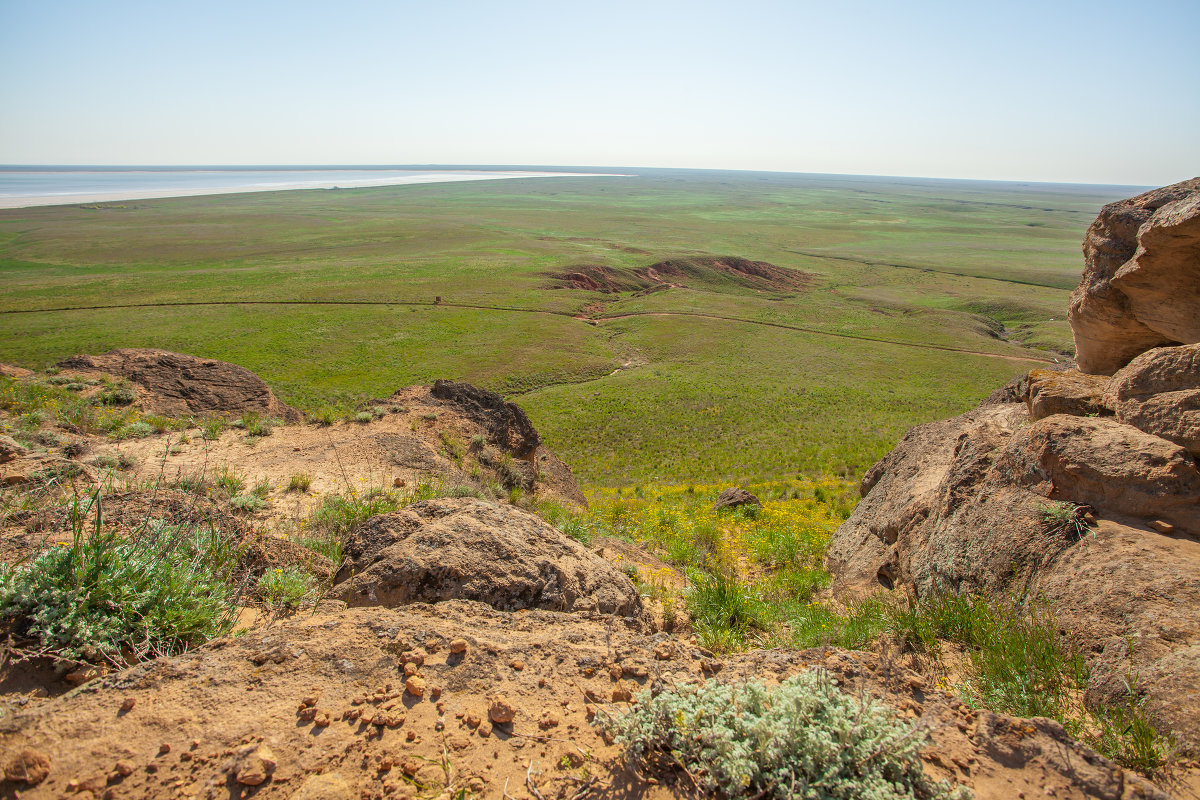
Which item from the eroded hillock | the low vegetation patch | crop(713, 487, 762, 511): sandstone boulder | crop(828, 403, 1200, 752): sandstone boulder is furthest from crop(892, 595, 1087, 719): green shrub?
the eroded hillock

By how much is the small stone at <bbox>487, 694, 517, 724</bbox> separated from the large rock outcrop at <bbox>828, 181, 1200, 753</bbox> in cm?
407

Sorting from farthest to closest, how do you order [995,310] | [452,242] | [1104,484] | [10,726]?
[452,242]
[995,310]
[1104,484]
[10,726]

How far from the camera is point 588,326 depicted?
48906mm

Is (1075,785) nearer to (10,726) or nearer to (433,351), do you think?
(10,726)

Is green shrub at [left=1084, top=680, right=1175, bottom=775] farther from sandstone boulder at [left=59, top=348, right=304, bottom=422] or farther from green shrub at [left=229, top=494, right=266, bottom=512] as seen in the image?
sandstone boulder at [left=59, top=348, right=304, bottom=422]

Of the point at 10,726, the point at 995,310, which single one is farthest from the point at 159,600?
the point at 995,310

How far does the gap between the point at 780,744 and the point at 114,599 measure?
399 centimetres

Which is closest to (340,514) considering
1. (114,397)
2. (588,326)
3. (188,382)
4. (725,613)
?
(725,613)

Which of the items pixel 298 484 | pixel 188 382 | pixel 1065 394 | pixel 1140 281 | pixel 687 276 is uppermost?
pixel 687 276

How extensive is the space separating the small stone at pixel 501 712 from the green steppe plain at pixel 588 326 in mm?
18259

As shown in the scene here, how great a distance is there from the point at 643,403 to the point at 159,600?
1175 inches

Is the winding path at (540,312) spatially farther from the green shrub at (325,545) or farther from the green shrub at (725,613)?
the green shrub at (725,613)

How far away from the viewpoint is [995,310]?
194ft

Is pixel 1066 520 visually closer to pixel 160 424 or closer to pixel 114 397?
pixel 160 424
